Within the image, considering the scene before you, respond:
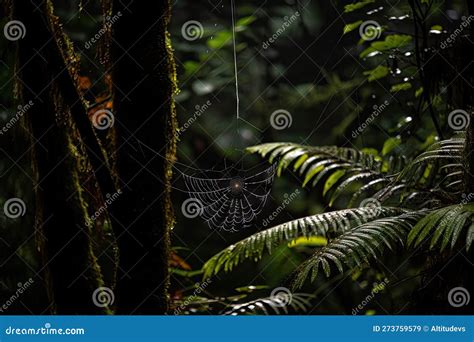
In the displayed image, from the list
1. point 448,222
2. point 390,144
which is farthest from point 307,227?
point 390,144

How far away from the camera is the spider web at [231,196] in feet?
6.23

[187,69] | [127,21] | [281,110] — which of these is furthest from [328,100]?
[127,21]

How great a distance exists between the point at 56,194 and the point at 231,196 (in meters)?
0.65

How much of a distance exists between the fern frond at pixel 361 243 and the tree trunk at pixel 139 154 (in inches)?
12.1

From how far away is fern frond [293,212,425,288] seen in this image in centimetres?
128

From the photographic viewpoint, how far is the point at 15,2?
4.49ft

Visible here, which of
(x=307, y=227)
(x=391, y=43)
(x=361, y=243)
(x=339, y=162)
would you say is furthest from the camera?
(x=391, y=43)

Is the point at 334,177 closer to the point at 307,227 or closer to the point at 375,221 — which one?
the point at 307,227

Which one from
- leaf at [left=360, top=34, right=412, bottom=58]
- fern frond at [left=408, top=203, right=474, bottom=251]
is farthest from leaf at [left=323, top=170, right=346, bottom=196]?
fern frond at [left=408, top=203, right=474, bottom=251]

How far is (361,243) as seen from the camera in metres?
1.32

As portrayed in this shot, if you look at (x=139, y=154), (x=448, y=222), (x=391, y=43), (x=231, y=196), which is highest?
(x=391, y=43)

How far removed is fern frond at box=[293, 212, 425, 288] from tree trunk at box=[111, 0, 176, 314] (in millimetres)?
307
